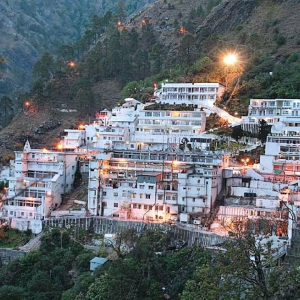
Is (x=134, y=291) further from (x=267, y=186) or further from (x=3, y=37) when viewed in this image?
(x=3, y=37)

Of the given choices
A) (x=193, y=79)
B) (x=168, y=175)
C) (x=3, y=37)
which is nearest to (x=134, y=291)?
(x=168, y=175)

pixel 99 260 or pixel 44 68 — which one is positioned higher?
pixel 44 68

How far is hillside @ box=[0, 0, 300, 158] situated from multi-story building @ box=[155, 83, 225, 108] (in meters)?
1.30

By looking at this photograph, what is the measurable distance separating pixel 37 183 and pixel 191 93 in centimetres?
1651

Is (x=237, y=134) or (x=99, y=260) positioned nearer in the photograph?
(x=99, y=260)

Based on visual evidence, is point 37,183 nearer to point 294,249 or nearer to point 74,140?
point 74,140

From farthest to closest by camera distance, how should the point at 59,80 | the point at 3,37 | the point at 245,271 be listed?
1. the point at 3,37
2. the point at 59,80
3. the point at 245,271

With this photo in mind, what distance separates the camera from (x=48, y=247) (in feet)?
90.6

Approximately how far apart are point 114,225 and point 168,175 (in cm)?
451

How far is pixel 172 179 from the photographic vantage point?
3011cm

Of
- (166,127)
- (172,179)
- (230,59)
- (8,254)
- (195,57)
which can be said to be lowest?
(8,254)

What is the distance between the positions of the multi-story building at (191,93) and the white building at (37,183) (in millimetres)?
11957

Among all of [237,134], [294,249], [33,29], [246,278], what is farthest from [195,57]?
[33,29]

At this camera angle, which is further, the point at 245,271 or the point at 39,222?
the point at 39,222
